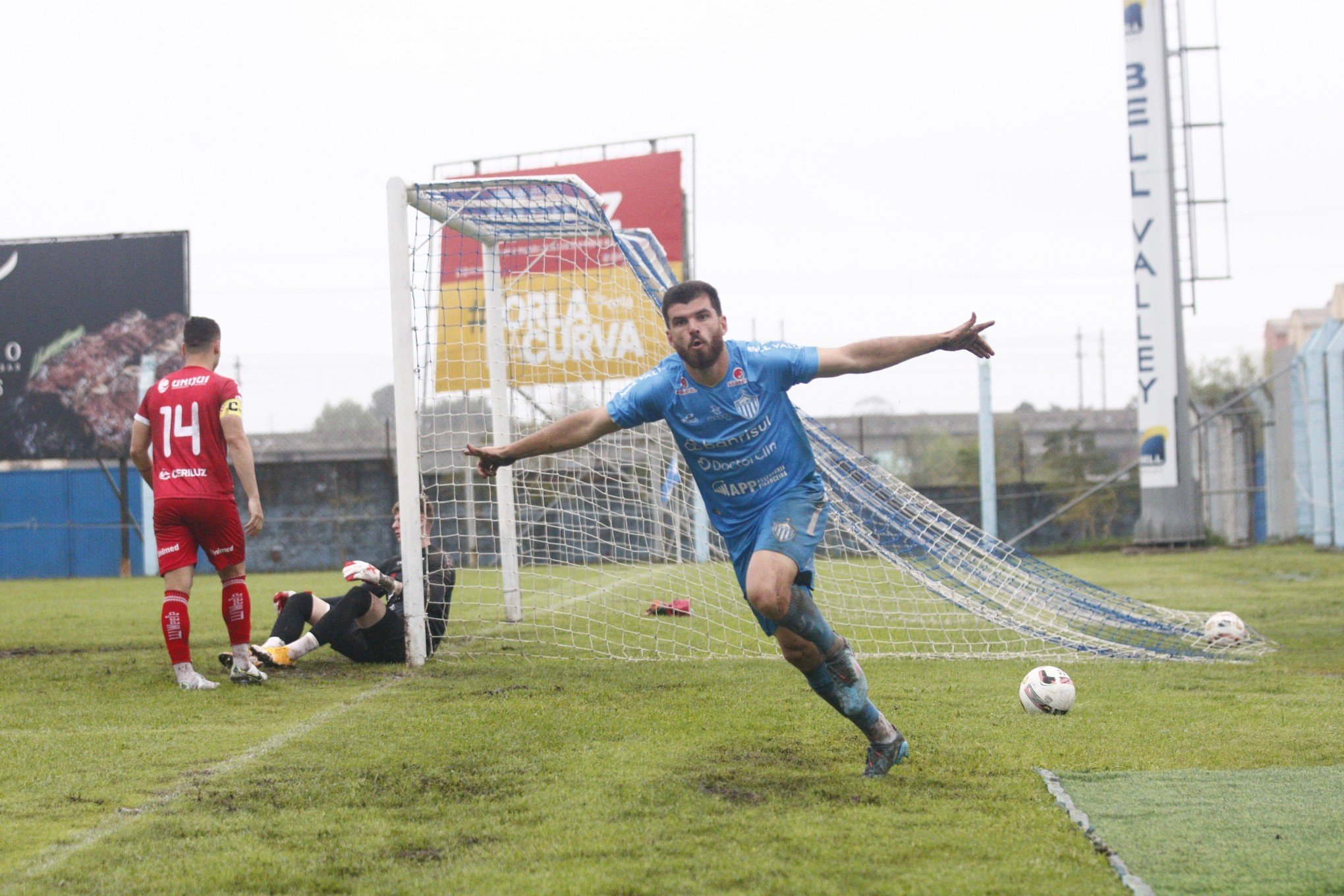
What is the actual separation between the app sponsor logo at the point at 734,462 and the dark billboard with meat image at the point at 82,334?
64.6 feet

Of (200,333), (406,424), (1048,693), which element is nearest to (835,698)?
(1048,693)

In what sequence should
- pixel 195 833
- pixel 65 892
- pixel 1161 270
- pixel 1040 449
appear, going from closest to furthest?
pixel 65 892 → pixel 195 833 → pixel 1161 270 → pixel 1040 449

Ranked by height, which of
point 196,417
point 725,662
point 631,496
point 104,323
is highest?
point 104,323

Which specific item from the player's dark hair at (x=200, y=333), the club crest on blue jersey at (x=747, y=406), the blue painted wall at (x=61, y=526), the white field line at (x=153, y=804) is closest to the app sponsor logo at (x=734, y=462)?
the club crest on blue jersey at (x=747, y=406)

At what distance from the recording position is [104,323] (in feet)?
73.6

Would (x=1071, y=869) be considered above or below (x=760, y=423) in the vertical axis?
below

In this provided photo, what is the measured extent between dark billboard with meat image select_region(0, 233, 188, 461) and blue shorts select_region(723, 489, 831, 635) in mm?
19822

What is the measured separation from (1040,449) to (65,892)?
23114mm

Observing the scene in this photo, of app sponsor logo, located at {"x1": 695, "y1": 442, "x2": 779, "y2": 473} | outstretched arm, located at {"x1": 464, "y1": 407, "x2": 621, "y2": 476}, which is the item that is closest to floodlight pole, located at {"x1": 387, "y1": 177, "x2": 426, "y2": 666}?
outstretched arm, located at {"x1": 464, "y1": 407, "x2": 621, "y2": 476}

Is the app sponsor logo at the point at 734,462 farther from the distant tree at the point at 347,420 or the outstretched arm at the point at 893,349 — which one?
the distant tree at the point at 347,420

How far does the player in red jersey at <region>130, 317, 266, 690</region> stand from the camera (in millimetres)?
6734

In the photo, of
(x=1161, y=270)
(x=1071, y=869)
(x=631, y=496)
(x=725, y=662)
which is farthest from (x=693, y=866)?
(x=1161, y=270)

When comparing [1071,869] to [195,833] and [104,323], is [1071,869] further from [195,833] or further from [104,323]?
[104,323]

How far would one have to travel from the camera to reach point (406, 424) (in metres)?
7.86
